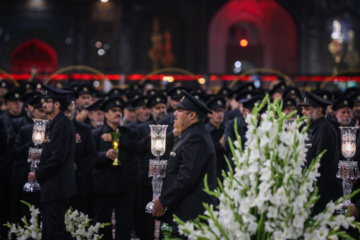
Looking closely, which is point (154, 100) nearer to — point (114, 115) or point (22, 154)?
point (114, 115)

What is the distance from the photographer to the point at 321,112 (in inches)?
350

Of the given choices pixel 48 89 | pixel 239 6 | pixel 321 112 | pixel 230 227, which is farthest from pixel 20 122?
pixel 239 6

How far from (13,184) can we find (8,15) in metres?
17.2

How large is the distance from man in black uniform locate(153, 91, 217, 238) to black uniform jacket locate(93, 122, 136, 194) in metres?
2.79

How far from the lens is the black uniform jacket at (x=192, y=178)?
263 inches

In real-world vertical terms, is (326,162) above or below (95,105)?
below

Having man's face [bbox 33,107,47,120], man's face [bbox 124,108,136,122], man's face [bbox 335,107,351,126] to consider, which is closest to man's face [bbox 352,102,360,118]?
man's face [bbox 335,107,351,126]

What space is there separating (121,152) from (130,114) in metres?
2.20

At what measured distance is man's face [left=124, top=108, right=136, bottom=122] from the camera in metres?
12.1

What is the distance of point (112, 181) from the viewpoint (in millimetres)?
9727

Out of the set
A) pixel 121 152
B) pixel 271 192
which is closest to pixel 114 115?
pixel 121 152

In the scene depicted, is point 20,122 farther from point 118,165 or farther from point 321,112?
point 321,112

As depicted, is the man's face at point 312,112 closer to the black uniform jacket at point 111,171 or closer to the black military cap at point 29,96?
the black uniform jacket at point 111,171

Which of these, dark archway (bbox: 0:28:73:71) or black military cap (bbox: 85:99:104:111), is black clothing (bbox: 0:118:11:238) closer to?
black military cap (bbox: 85:99:104:111)
